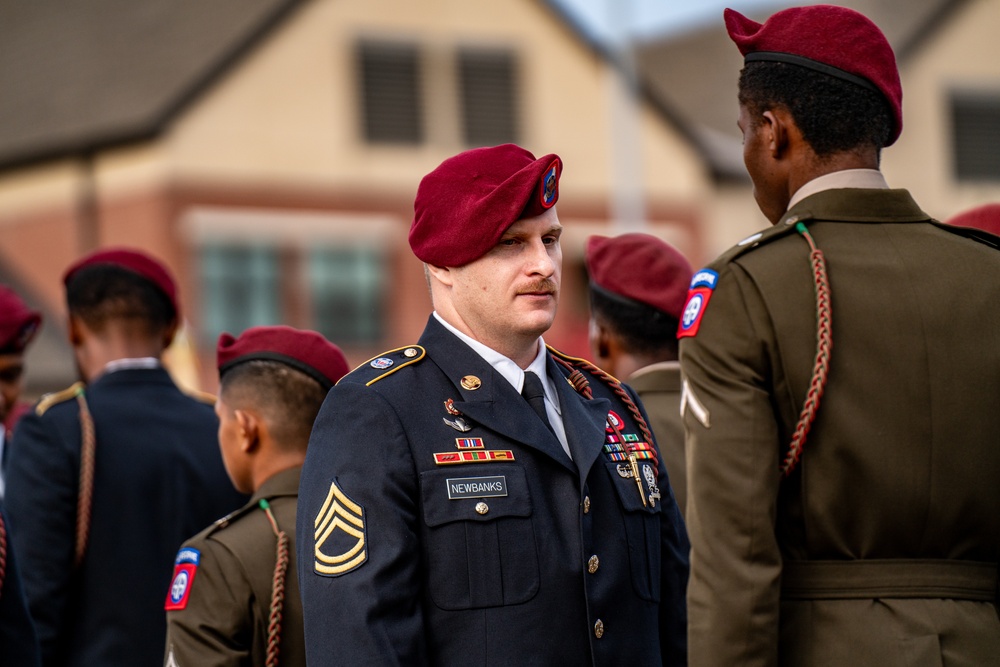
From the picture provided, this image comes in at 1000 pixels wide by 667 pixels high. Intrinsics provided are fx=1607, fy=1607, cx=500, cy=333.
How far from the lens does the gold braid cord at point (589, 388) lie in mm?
3869

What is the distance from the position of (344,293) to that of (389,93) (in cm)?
389

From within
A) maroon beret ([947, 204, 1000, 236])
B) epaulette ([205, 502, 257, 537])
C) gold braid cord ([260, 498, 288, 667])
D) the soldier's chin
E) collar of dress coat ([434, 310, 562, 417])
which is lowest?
gold braid cord ([260, 498, 288, 667])

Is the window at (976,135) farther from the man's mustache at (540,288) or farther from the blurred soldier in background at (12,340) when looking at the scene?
the man's mustache at (540,288)

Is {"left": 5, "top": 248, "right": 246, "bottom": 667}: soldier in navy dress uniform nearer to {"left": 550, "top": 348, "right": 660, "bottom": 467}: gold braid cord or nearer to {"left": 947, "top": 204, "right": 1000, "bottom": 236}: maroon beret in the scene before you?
{"left": 550, "top": 348, "right": 660, "bottom": 467}: gold braid cord

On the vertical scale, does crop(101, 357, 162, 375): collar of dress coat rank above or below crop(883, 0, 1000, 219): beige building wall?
below

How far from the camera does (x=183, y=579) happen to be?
4215 mm

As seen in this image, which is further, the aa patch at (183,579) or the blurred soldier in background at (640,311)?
the blurred soldier in background at (640,311)

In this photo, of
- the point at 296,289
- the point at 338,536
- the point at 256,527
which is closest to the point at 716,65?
the point at 296,289

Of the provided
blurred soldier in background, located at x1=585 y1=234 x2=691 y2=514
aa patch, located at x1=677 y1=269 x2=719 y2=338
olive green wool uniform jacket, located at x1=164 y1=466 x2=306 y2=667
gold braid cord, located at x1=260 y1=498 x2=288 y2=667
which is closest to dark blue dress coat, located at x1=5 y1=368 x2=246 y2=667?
olive green wool uniform jacket, located at x1=164 y1=466 x2=306 y2=667

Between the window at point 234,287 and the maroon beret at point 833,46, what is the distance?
25029 millimetres

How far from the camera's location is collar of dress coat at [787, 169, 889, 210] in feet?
11.4

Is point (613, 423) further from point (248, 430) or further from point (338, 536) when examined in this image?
point (248, 430)

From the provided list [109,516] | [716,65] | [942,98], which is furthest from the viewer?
[716,65]

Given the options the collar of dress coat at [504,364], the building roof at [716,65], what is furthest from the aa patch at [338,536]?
the building roof at [716,65]
